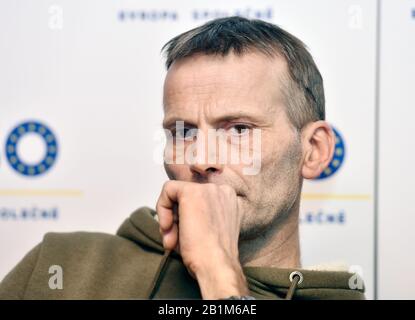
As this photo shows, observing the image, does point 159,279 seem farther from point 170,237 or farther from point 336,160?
point 336,160

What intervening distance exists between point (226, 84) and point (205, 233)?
330 millimetres

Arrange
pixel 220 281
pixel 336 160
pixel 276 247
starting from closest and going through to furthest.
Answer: pixel 220 281, pixel 276 247, pixel 336 160

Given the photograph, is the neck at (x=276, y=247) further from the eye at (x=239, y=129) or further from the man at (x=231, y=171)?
the eye at (x=239, y=129)

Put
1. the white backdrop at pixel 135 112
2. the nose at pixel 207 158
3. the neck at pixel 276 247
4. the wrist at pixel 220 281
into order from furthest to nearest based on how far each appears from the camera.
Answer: the white backdrop at pixel 135 112, the neck at pixel 276 247, the nose at pixel 207 158, the wrist at pixel 220 281

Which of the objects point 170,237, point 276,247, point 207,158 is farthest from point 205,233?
point 276,247

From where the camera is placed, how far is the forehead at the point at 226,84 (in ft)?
4.41

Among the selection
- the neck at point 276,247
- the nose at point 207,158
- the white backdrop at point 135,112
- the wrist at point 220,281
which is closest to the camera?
the wrist at point 220,281

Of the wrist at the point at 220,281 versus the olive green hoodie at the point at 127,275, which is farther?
the olive green hoodie at the point at 127,275

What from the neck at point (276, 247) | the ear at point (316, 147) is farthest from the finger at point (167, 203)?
the ear at point (316, 147)

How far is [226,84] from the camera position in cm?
135

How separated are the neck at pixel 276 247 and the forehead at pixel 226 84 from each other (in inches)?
10.1
